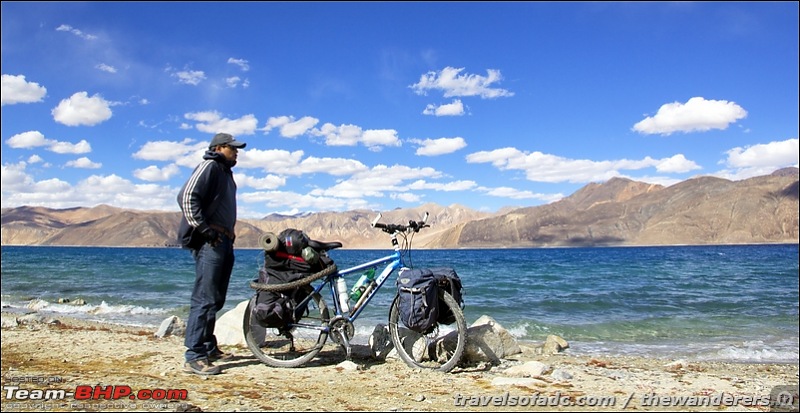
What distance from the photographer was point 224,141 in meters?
5.25

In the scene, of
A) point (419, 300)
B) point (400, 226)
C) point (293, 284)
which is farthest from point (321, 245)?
point (419, 300)

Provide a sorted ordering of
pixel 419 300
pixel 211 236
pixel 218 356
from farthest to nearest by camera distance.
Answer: pixel 218 356 → pixel 419 300 → pixel 211 236

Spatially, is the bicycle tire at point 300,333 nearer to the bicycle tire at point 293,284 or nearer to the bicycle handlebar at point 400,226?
the bicycle tire at point 293,284

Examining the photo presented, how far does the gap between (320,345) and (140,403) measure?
209 centimetres

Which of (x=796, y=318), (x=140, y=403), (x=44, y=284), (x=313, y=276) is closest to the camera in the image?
(x=140, y=403)

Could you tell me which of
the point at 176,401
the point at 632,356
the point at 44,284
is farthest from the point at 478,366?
the point at 44,284

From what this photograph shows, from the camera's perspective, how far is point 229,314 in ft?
25.7

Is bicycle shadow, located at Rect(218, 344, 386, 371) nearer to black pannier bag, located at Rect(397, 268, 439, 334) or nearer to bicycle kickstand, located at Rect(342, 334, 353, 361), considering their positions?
bicycle kickstand, located at Rect(342, 334, 353, 361)

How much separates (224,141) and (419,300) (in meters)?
2.69

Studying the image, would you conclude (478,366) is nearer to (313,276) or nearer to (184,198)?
(313,276)

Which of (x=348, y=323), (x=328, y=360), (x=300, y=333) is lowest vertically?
(x=328, y=360)

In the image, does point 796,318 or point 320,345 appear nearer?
point 320,345

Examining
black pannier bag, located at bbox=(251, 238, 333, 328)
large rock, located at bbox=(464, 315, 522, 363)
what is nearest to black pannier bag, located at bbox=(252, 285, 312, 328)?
black pannier bag, located at bbox=(251, 238, 333, 328)

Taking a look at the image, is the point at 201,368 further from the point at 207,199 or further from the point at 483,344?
the point at 483,344
